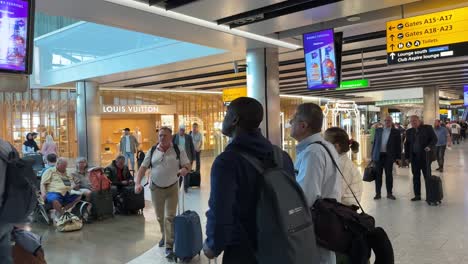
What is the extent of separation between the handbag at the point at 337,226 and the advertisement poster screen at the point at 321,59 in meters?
5.68

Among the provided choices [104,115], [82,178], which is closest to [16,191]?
[82,178]

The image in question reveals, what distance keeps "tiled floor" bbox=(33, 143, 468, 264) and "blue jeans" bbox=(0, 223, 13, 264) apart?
9.12 feet

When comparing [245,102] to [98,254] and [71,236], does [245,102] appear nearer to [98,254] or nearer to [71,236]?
[98,254]

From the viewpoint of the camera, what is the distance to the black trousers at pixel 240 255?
177 centimetres

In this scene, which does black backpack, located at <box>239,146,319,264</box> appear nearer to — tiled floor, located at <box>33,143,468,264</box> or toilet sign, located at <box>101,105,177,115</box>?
tiled floor, located at <box>33,143,468,264</box>

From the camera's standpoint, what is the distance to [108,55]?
570 inches

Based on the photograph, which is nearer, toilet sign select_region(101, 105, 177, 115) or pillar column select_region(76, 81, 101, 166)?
pillar column select_region(76, 81, 101, 166)

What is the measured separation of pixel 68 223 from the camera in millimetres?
6664

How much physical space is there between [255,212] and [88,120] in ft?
51.5

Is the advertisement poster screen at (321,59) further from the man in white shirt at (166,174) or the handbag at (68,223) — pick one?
the handbag at (68,223)

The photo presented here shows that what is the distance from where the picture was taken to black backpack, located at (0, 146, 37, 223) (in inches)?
85.0

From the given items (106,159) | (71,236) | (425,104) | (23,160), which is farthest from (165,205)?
(425,104)

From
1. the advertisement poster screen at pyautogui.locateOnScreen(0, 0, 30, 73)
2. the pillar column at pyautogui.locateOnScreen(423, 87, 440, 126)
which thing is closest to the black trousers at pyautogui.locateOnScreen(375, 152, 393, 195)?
the advertisement poster screen at pyautogui.locateOnScreen(0, 0, 30, 73)

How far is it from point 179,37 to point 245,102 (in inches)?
251
